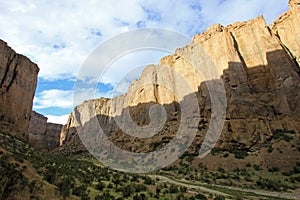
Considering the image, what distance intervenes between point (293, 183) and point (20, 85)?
4550cm

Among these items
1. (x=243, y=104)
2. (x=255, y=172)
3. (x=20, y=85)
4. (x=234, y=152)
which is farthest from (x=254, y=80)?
(x=20, y=85)

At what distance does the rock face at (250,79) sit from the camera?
32.7 metres

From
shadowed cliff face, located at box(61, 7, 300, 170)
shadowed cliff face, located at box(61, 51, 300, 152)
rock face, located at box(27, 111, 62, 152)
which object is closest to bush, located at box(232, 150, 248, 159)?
shadowed cliff face, located at box(61, 7, 300, 170)

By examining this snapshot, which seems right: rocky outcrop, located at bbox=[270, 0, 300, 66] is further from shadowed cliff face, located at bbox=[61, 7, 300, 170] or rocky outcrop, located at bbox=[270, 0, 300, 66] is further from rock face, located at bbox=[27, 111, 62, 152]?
rock face, located at bbox=[27, 111, 62, 152]

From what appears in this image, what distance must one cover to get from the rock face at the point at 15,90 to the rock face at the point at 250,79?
21.2 m

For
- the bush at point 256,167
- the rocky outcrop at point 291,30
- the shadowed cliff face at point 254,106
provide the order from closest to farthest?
1. the bush at point 256,167
2. the shadowed cliff face at point 254,106
3. the rocky outcrop at point 291,30

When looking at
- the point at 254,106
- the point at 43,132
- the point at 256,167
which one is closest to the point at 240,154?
the point at 256,167

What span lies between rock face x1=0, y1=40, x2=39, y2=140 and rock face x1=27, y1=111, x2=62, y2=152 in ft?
168

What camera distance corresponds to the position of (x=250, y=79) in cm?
3803

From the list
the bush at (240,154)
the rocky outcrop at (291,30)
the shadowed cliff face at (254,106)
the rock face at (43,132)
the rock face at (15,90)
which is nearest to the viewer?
the bush at (240,154)

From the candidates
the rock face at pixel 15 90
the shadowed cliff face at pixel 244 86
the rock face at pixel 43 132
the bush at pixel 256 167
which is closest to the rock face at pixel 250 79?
the shadowed cliff face at pixel 244 86

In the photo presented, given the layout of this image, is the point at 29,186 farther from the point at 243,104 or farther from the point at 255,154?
the point at 243,104

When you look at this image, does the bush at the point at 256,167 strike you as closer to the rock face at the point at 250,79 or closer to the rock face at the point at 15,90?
the rock face at the point at 250,79

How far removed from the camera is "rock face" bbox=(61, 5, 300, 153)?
3266 cm
